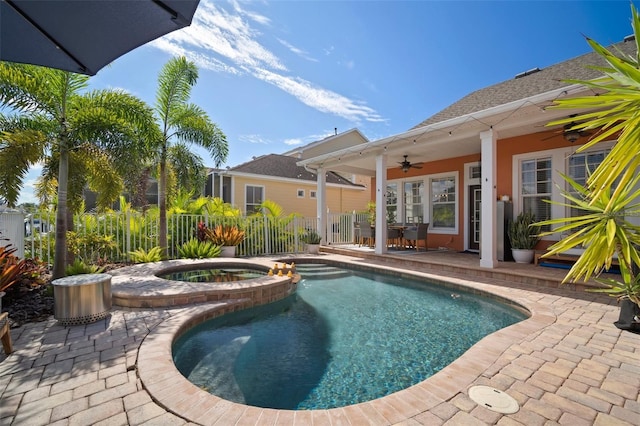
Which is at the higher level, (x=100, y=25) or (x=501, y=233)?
(x=100, y=25)

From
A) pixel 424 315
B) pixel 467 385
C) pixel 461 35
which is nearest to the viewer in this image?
pixel 467 385

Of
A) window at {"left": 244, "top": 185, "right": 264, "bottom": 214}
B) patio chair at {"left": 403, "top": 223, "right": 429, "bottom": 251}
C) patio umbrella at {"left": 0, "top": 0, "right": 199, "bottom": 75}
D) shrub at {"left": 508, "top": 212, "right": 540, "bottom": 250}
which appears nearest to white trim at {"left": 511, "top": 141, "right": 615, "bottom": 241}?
shrub at {"left": 508, "top": 212, "right": 540, "bottom": 250}

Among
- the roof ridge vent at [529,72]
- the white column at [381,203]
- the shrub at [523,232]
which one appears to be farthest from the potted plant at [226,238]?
the roof ridge vent at [529,72]

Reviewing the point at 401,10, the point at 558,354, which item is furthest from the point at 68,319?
the point at 401,10

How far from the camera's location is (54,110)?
210 inches

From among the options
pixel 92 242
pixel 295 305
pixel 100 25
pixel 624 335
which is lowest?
pixel 295 305

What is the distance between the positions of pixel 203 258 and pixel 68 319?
4686mm

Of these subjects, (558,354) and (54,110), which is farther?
(54,110)

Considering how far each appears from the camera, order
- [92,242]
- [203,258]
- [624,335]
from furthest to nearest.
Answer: [203,258], [92,242], [624,335]

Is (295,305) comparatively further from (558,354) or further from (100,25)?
(100,25)

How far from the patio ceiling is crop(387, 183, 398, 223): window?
998 mm

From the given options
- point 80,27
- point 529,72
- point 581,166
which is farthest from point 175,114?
point 529,72

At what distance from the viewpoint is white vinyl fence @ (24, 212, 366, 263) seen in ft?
22.5

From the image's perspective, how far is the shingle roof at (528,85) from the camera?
7.85 meters
